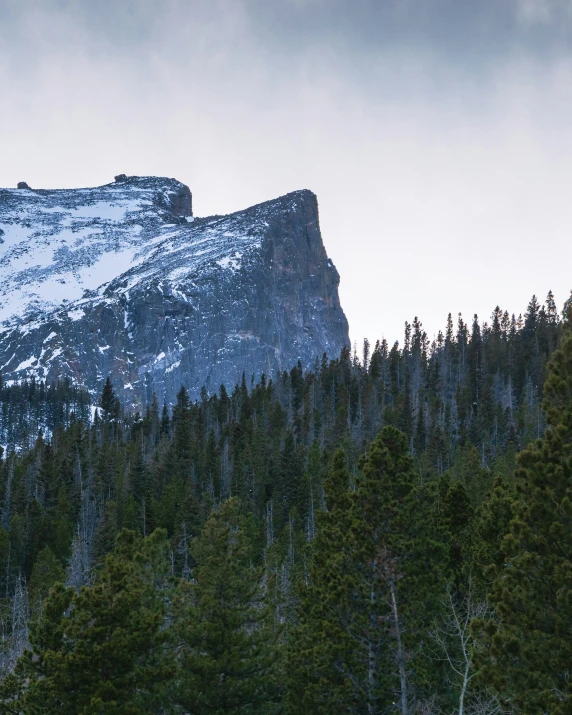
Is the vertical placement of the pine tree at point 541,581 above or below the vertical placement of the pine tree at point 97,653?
above

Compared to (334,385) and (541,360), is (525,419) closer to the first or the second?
(541,360)

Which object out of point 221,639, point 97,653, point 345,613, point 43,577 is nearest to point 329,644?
point 345,613

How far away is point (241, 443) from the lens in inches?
3418

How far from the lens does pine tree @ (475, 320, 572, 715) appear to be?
488 inches

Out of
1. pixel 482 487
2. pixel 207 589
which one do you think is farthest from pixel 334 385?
pixel 207 589

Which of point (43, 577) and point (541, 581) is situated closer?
point (541, 581)

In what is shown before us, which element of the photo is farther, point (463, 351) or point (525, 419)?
point (463, 351)

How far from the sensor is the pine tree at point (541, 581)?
12391 millimetres

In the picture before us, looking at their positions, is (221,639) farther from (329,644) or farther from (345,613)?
(345,613)

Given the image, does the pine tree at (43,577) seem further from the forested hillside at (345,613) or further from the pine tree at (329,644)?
the pine tree at (329,644)

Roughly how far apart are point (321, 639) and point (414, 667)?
2819mm

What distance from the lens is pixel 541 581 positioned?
42.5ft

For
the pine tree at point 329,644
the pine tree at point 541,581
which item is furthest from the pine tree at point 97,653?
the pine tree at point 541,581

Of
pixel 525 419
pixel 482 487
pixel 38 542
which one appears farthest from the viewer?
pixel 525 419
